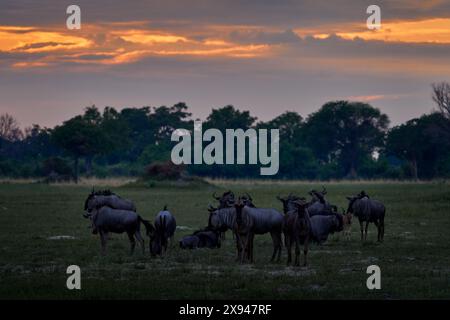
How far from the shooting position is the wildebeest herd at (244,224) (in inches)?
926

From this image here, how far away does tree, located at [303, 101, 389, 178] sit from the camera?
121 metres

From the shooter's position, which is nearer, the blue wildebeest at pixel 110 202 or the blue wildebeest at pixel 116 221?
the blue wildebeest at pixel 116 221

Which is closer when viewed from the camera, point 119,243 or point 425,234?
Answer: point 119,243

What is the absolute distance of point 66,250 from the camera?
26500 mm

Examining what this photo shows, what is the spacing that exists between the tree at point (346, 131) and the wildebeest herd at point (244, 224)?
296 ft

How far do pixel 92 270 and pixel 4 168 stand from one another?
267 ft

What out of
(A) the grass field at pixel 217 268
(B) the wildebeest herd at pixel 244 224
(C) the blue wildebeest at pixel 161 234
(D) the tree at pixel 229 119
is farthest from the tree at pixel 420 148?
(C) the blue wildebeest at pixel 161 234

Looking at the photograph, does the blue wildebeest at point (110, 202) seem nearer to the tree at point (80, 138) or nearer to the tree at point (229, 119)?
the tree at point (80, 138)

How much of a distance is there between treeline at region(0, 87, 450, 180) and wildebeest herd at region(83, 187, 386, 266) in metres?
56.7

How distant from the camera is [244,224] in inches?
949

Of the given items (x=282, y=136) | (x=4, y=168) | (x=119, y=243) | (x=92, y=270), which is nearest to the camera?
(x=92, y=270)
